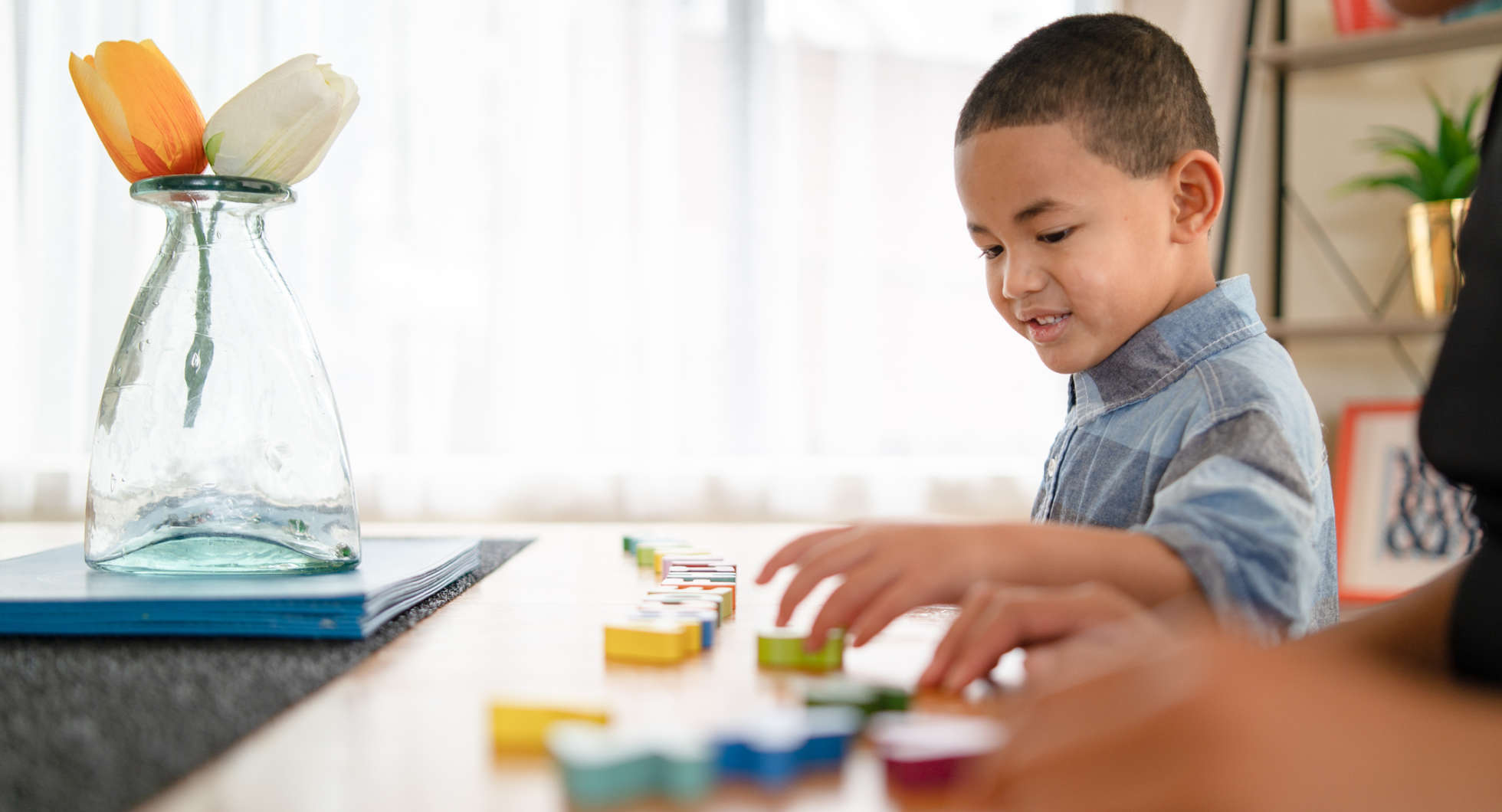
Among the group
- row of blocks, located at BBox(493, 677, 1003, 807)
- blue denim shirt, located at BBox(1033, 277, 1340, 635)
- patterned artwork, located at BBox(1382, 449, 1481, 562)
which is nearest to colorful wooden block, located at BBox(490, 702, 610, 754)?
row of blocks, located at BBox(493, 677, 1003, 807)

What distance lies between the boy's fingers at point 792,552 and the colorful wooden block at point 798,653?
0.07 meters

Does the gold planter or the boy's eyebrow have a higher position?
the gold planter

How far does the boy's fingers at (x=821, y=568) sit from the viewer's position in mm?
540

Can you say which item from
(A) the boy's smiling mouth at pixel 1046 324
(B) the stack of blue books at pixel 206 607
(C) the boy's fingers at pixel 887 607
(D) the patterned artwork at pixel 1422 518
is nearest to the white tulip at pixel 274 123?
(B) the stack of blue books at pixel 206 607

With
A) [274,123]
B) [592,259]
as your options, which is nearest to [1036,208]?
[274,123]

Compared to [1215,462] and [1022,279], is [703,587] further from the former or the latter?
[1022,279]

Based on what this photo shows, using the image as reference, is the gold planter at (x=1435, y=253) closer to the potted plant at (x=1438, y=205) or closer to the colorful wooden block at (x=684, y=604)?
the potted plant at (x=1438, y=205)

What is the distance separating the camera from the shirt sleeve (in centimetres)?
56

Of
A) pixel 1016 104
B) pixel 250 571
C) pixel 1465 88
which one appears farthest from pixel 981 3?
pixel 250 571

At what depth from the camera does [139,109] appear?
677 millimetres

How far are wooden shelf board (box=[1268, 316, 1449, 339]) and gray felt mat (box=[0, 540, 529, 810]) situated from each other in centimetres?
195

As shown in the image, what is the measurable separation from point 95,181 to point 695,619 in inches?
79.3

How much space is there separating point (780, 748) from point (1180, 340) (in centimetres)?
64

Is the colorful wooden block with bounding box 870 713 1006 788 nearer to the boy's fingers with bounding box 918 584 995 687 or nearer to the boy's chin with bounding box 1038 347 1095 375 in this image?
the boy's fingers with bounding box 918 584 995 687
